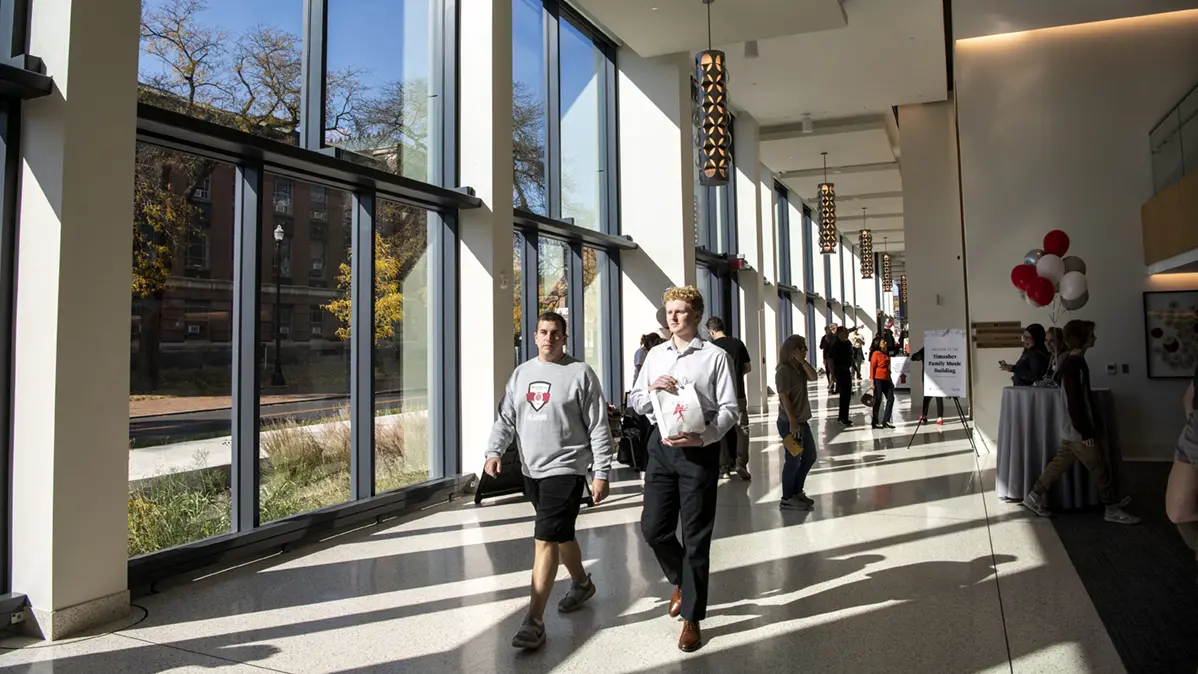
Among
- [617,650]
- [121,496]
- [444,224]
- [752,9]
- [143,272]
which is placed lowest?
[617,650]

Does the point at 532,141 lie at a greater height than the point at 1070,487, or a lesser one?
greater

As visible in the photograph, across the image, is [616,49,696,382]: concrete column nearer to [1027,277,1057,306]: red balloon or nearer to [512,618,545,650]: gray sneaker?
[1027,277,1057,306]: red balloon

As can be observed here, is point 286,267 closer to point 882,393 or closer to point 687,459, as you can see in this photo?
point 687,459

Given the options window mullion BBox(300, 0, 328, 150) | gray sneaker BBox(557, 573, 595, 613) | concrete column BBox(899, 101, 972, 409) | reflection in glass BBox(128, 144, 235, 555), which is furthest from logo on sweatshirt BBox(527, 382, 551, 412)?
concrete column BBox(899, 101, 972, 409)

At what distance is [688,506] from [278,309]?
3.50 meters

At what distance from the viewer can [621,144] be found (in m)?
11.1

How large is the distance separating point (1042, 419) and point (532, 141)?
5.87 meters

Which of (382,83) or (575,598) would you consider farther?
(382,83)

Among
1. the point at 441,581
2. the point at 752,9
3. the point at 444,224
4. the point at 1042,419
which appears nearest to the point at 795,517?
the point at 1042,419

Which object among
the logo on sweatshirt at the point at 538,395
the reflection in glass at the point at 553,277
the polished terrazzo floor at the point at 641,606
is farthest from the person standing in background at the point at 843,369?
the logo on sweatshirt at the point at 538,395

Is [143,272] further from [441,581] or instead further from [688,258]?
[688,258]

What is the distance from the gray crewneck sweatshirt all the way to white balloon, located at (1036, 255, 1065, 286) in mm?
6839

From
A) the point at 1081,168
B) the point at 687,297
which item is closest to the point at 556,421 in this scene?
the point at 687,297

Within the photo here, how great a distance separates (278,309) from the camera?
17.6 ft
